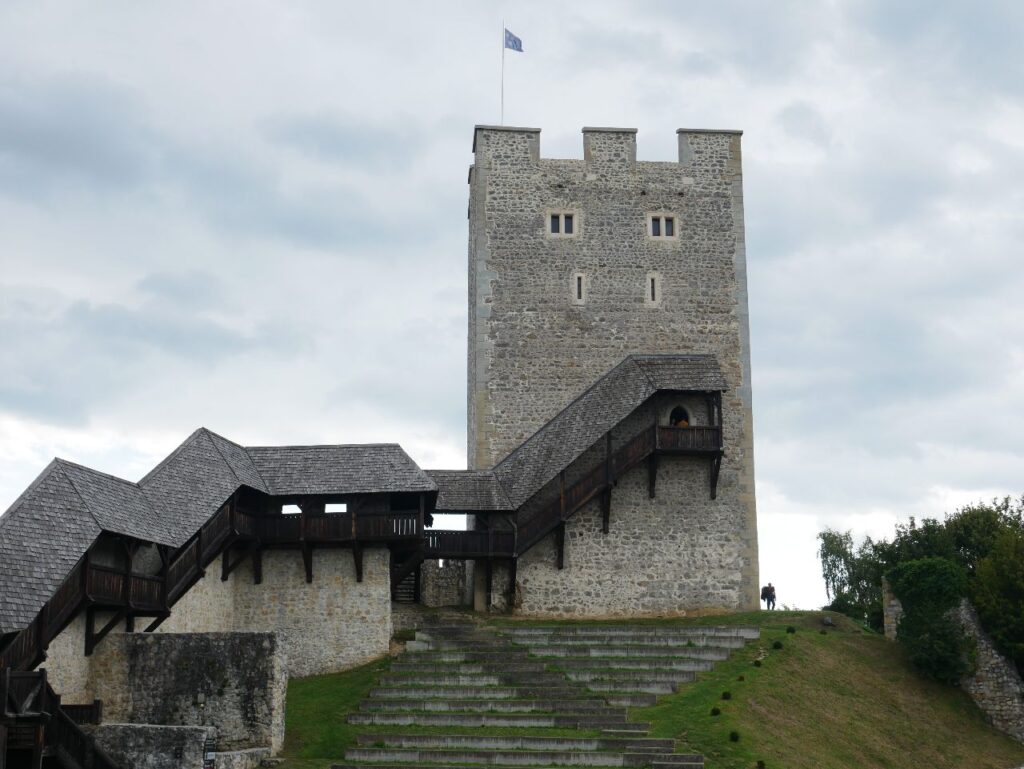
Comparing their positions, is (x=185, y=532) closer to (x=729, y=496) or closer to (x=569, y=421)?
(x=569, y=421)

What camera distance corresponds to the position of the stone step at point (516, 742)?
97.2 ft

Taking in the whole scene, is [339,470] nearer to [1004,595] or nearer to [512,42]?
[512,42]

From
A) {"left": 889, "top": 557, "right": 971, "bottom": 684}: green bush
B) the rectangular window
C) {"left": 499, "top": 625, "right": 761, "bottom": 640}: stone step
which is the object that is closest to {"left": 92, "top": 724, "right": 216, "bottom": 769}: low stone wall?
{"left": 499, "top": 625, "right": 761, "bottom": 640}: stone step

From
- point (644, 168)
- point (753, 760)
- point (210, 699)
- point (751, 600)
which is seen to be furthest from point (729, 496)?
point (210, 699)

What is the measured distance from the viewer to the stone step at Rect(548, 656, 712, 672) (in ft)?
113

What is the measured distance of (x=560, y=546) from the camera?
4125cm

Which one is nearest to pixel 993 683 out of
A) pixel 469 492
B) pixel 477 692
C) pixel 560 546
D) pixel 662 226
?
pixel 560 546

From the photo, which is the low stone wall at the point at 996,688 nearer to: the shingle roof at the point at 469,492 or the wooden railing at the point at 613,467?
the wooden railing at the point at 613,467

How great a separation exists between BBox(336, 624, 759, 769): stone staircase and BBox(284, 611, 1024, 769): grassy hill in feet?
2.02

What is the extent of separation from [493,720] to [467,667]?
11.4ft

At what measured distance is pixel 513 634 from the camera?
122 feet

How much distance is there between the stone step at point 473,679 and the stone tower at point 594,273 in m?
11.2

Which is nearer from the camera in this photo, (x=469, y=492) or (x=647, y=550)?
(x=469, y=492)

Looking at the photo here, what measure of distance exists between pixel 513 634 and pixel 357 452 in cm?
669
